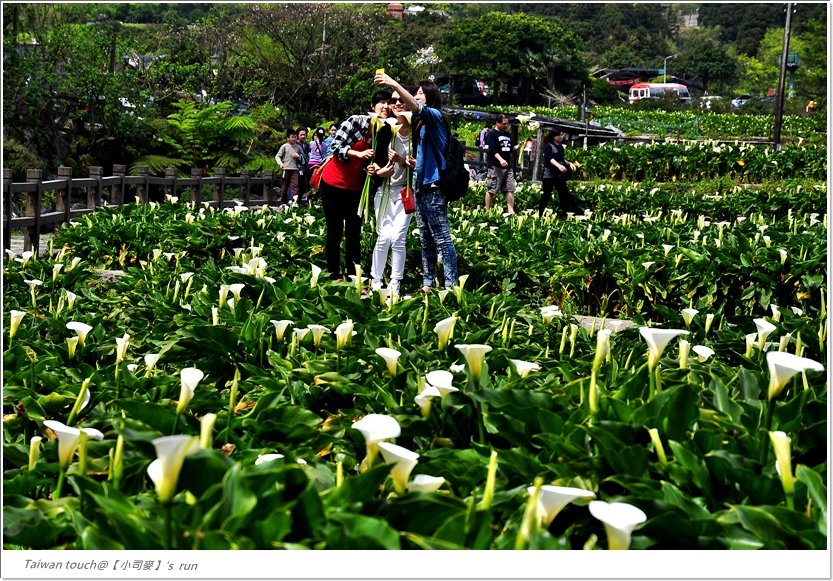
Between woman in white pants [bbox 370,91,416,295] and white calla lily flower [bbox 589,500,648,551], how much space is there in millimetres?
4274

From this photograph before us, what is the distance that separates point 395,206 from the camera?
237 inches

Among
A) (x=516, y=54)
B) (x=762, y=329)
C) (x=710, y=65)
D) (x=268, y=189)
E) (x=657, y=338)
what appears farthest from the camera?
(x=710, y=65)

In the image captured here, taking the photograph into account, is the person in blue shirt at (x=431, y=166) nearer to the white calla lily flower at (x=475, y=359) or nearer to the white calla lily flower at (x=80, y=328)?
the white calla lily flower at (x=80, y=328)

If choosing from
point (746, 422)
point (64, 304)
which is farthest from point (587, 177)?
point (746, 422)

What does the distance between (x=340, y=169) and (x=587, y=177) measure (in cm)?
1494

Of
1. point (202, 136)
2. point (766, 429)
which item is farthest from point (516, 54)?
point (766, 429)

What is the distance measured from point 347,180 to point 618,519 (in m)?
4.77

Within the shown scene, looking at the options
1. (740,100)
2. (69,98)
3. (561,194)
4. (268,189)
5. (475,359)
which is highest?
(740,100)

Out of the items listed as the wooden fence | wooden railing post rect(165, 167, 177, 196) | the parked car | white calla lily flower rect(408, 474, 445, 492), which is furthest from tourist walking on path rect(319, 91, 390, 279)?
the parked car

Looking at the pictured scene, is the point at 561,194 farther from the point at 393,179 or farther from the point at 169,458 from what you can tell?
the point at 169,458

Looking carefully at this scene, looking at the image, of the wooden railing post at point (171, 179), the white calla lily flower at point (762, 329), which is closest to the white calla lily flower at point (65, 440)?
the white calla lily flower at point (762, 329)

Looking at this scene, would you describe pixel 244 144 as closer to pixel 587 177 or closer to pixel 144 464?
pixel 587 177

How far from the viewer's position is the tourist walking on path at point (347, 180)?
5930mm

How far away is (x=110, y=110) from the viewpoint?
→ 1720 centimetres
